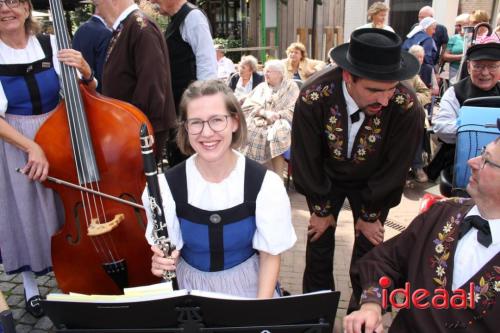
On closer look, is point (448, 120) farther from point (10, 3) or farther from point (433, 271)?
point (10, 3)

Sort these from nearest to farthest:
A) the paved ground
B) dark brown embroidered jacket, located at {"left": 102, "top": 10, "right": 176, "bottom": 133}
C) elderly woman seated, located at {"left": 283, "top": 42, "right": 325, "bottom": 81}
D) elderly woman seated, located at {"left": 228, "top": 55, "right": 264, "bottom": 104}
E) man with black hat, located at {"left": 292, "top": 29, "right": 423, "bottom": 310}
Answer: man with black hat, located at {"left": 292, "top": 29, "right": 423, "bottom": 310} → dark brown embroidered jacket, located at {"left": 102, "top": 10, "right": 176, "bottom": 133} → the paved ground → elderly woman seated, located at {"left": 228, "top": 55, "right": 264, "bottom": 104} → elderly woman seated, located at {"left": 283, "top": 42, "right": 325, "bottom": 81}

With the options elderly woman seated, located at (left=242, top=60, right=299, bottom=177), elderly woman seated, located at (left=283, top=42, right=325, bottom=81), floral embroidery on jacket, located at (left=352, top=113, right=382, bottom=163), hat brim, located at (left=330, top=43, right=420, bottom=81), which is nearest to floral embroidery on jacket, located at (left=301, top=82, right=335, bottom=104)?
hat brim, located at (left=330, top=43, right=420, bottom=81)

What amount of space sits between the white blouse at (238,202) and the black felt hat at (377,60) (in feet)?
2.15

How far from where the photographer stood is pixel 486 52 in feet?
9.42

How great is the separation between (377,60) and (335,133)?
452mm

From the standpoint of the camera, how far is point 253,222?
6.26ft

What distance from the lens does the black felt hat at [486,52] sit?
9.34ft

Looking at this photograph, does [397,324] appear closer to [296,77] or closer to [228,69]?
[296,77]

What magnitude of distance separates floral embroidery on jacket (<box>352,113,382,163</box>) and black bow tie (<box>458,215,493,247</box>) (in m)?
0.72

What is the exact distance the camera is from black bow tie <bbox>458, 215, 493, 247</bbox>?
153 cm

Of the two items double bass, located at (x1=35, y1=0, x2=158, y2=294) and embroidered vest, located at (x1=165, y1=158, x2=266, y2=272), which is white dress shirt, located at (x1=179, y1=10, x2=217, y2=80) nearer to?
double bass, located at (x1=35, y1=0, x2=158, y2=294)

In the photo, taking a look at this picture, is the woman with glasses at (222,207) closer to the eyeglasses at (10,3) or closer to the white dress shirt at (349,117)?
the white dress shirt at (349,117)

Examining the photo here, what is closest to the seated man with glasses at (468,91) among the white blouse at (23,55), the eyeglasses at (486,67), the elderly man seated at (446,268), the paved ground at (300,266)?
the eyeglasses at (486,67)

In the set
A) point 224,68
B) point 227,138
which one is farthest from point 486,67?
point 224,68
